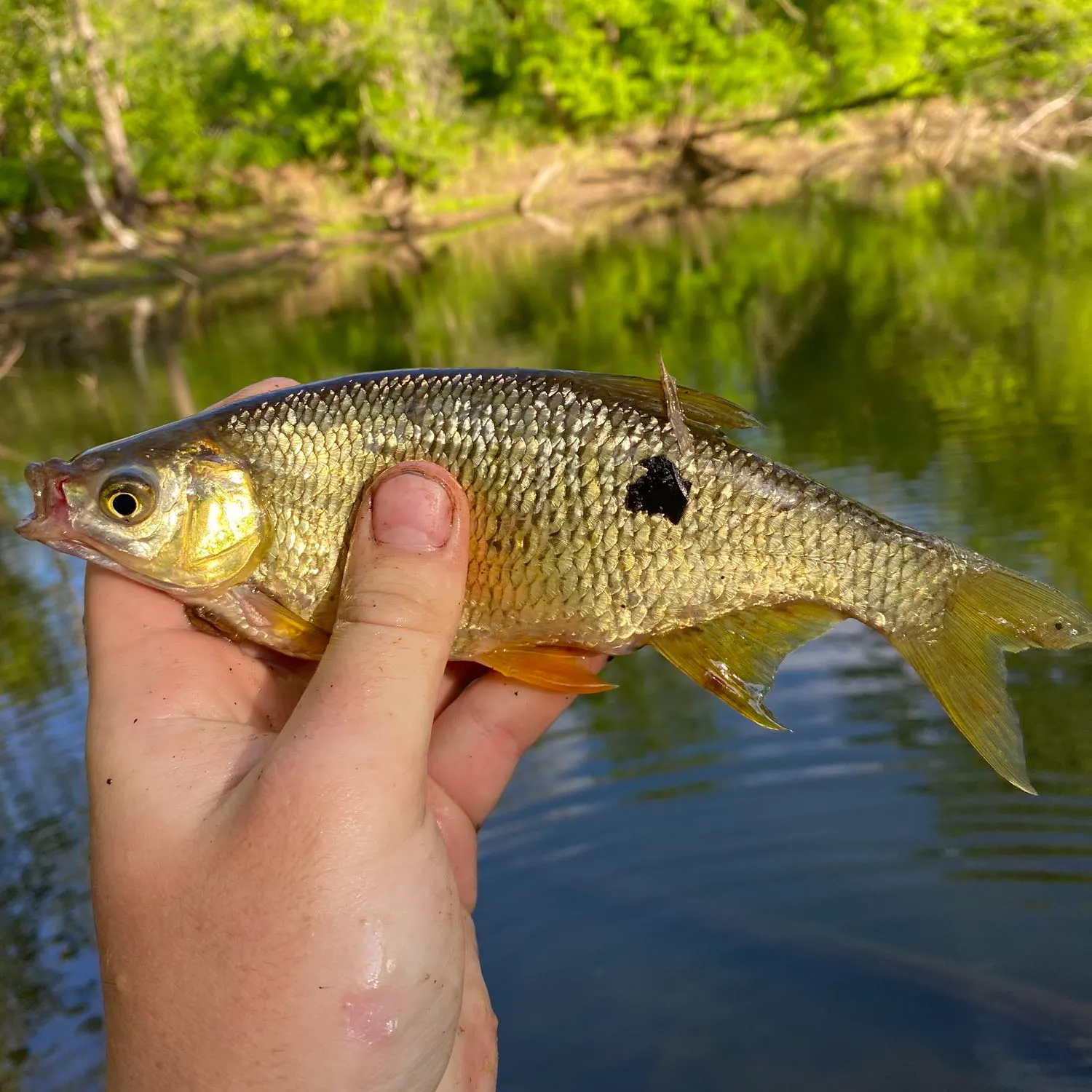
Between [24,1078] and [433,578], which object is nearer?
[433,578]

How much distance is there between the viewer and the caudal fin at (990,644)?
104 inches

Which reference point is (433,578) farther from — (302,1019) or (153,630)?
(302,1019)

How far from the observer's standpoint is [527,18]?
47125 mm

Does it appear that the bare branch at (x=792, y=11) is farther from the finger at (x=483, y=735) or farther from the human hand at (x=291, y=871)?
the human hand at (x=291, y=871)

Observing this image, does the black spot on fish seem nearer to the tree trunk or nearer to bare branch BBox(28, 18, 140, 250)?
bare branch BBox(28, 18, 140, 250)

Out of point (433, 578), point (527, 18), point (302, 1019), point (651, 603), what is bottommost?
point (302, 1019)

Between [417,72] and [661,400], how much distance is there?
47078mm

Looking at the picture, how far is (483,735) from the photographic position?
3416mm

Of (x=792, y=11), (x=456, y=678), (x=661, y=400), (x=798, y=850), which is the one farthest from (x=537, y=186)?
(x=661, y=400)

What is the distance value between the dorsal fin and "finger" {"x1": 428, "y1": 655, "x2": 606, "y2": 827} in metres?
0.89

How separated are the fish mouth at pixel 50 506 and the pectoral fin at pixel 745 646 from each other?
1.79 m

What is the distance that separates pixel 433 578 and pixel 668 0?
161ft

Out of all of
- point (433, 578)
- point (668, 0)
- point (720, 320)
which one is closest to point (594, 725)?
point (433, 578)

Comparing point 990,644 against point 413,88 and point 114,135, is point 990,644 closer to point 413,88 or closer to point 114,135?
point 114,135
